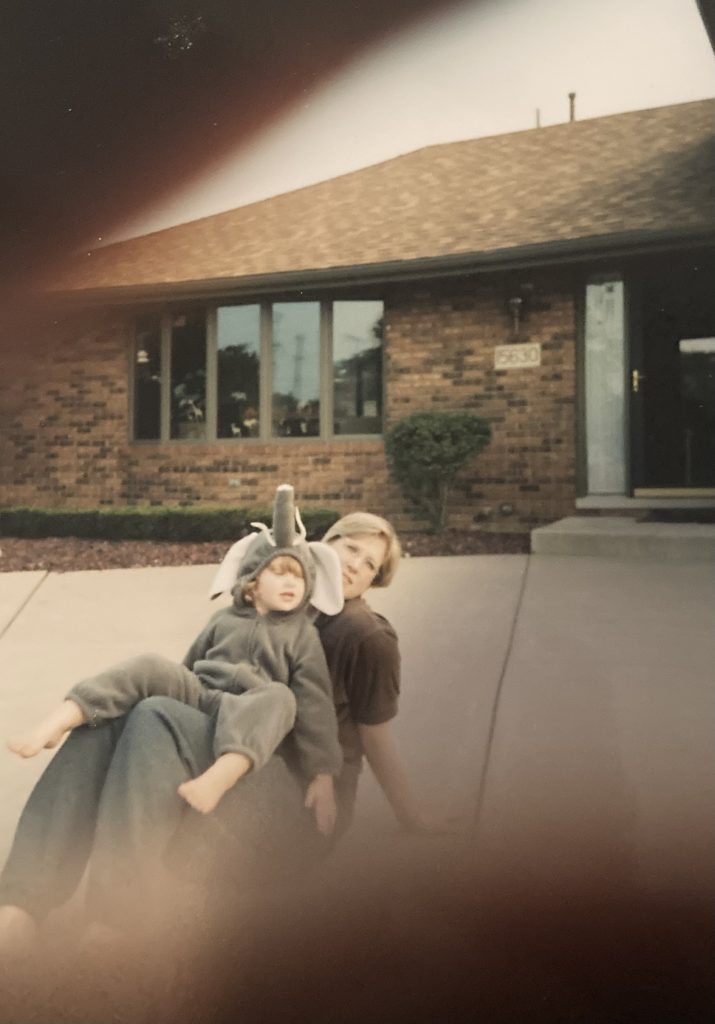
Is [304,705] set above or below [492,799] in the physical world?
above

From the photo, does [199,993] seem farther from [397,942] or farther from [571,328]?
[571,328]

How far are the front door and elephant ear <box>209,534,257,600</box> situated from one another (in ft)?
2.63

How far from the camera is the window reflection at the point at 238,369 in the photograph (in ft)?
5.23

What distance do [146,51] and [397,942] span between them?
62.9 inches

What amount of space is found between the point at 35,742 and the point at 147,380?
764 millimetres

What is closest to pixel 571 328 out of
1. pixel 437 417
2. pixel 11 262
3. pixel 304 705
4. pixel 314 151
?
pixel 437 417

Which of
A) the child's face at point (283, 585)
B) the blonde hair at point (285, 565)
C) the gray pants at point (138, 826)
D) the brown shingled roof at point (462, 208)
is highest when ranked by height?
the brown shingled roof at point (462, 208)

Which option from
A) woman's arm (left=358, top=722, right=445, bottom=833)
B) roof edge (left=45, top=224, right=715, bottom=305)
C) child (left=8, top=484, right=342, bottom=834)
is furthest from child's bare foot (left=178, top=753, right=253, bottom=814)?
roof edge (left=45, top=224, right=715, bottom=305)

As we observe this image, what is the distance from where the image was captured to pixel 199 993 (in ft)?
3.90

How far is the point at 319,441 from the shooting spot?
1.57 metres

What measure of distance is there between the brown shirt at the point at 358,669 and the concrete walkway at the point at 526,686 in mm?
55

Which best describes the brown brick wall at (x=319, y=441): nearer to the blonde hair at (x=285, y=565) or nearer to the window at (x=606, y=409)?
the window at (x=606, y=409)

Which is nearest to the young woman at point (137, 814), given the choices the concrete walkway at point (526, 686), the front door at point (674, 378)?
the concrete walkway at point (526, 686)

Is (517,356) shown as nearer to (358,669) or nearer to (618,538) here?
(618,538)
